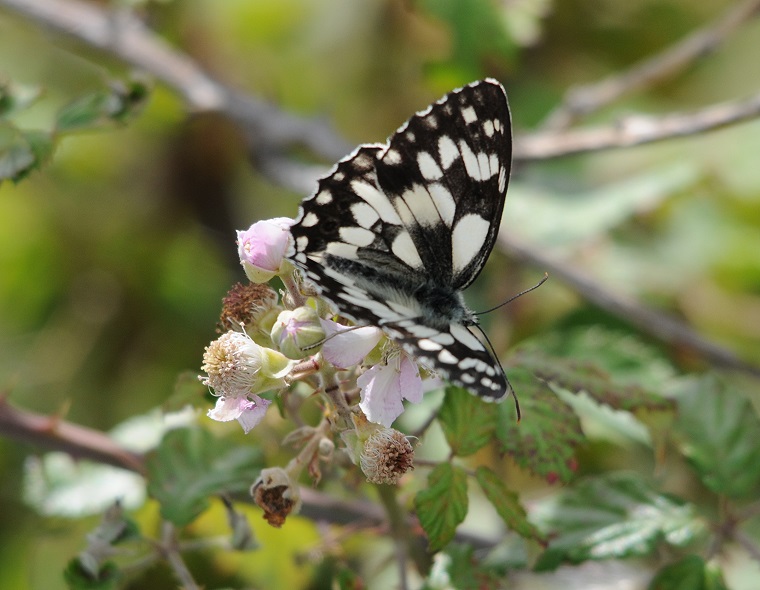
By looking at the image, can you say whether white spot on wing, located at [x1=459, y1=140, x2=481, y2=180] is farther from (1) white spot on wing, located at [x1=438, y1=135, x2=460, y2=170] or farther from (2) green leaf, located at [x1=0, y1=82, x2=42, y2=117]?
(2) green leaf, located at [x1=0, y1=82, x2=42, y2=117]

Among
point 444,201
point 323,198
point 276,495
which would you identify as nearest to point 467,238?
point 444,201

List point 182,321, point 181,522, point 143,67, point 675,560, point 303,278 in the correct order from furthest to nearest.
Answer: point 182,321
point 143,67
point 675,560
point 181,522
point 303,278

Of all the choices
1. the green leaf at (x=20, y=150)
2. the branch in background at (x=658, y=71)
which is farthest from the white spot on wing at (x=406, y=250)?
the branch in background at (x=658, y=71)

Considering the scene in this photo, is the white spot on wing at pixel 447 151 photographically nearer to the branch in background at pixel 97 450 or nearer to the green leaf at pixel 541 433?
the green leaf at pixel 541 433

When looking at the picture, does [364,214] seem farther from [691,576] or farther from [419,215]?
[691,576]

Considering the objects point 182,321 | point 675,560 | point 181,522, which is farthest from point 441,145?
point 182,321

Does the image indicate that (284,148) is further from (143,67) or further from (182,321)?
(182,321)
